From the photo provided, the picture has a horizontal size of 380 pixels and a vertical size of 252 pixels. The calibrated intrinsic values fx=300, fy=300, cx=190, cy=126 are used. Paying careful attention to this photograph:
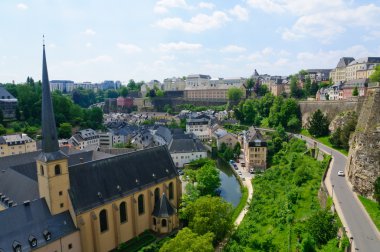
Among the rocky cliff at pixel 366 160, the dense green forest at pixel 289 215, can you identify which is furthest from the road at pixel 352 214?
the dense green forest at pixel 289 215

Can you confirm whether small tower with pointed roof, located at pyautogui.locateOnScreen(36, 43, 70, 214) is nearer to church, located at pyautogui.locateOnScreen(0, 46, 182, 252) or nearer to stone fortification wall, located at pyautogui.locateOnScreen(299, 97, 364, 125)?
church, located at pyautogui.locateOnScreen(0, 46, 182, 252)

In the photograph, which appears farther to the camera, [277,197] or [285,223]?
[277,197]

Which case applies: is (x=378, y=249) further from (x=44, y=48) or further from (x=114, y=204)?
(x=44, y=48)

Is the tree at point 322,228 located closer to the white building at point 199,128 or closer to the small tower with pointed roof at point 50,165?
the small tower with pointed roof at point 50,165

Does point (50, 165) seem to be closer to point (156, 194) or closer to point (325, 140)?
point (156, 194)

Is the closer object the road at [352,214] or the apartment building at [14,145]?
A: the road at [352,214]

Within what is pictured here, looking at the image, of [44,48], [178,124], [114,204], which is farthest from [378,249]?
[178,124]
